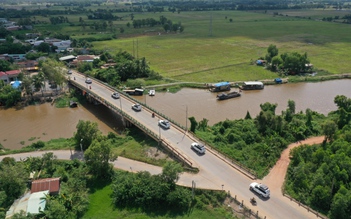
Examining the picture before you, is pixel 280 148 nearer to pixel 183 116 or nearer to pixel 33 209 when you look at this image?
pixel 183 116

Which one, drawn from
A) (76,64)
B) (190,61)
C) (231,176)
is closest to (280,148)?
(231,176)

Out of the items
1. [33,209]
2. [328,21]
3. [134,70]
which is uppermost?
[328,21]

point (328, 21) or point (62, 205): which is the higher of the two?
point (328, 21)

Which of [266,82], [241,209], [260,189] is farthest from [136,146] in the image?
[266,82]

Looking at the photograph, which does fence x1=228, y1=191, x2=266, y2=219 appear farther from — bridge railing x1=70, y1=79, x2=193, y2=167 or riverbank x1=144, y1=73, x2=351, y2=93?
riverbank x1=144, y1=73, x2=351, y2=93

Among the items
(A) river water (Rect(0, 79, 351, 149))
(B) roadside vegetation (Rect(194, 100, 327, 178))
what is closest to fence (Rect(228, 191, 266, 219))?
(B) roadside vegetation (Rect(194, 100, 327, 178))

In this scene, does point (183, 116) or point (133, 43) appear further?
point (133, 43)
